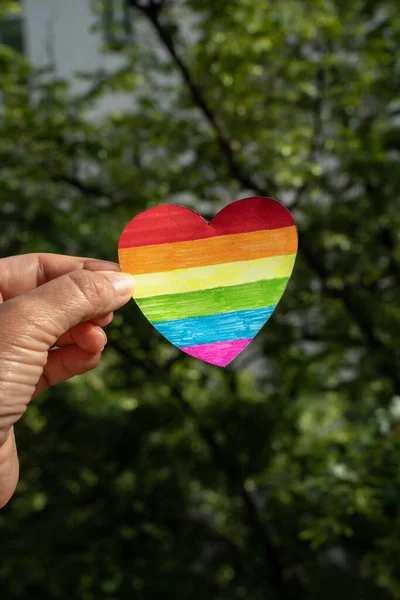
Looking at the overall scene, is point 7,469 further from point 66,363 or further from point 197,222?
point 197,222

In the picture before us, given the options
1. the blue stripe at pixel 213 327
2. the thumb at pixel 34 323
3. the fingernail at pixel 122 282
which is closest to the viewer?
the thumb at pixel 34 323

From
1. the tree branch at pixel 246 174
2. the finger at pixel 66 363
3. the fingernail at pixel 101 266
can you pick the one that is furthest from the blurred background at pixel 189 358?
the fingernail at pixel 101 266

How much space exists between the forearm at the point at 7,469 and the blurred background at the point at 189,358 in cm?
124

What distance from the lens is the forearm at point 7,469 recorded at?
114 centimetres

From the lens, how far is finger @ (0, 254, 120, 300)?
4.03 ft

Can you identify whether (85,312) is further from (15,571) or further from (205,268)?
(15,571)

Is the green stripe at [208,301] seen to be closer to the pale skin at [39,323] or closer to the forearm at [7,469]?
the pale skin at [39,323]

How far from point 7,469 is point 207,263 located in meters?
0.58

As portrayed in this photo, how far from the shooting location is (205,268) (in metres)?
1.14

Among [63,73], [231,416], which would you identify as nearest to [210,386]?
[231,416]

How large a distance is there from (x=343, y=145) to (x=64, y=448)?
1959mm

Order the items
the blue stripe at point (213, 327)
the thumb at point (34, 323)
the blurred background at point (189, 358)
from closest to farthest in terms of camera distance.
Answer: the thumb at point (34, 323) → the blue stripe at point (213, 327) → the blurred background at point (189, 358)

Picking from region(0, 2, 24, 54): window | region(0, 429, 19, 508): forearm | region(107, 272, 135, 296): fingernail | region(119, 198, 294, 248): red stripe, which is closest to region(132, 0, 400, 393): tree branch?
region(119, 198, 294, 248): red stripe

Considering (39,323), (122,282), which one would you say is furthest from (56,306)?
(122,282)
